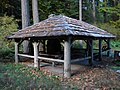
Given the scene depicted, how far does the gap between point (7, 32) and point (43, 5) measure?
9.32 meters

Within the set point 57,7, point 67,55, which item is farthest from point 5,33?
point 57,7

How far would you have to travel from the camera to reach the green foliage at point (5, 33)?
16391 mm

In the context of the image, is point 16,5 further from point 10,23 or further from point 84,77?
point 84,77

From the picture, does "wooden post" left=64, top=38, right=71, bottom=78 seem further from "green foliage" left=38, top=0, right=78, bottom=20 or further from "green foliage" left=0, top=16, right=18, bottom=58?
"green foliage" left=38, top=0, right=78, bottom=20

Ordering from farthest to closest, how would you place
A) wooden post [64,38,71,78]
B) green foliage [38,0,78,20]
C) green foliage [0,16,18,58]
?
green foliage [38,0,78,20]
green foliage [0,16,18,58]
wooden post [64,38,71,78]

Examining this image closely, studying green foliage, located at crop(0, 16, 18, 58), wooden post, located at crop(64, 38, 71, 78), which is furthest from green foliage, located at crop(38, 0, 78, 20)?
wooden post, located at crop(64, 38, 71, 78)

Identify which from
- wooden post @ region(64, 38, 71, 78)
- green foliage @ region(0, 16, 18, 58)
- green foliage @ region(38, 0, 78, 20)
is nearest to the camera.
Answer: wooden post @ region(64, 38, 71, 78)

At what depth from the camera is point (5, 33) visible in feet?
63.2

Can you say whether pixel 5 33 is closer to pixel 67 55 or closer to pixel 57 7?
pixel 67 55

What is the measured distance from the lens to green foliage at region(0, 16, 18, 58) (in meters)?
16.4

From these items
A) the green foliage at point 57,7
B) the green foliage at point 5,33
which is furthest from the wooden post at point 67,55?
the green foliage at point 57,7

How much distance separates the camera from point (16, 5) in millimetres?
25469

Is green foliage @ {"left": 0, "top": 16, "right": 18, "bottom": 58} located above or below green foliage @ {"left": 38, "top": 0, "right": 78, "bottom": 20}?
below

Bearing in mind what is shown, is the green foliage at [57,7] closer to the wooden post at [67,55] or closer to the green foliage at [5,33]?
the green foliage at [5,33]
